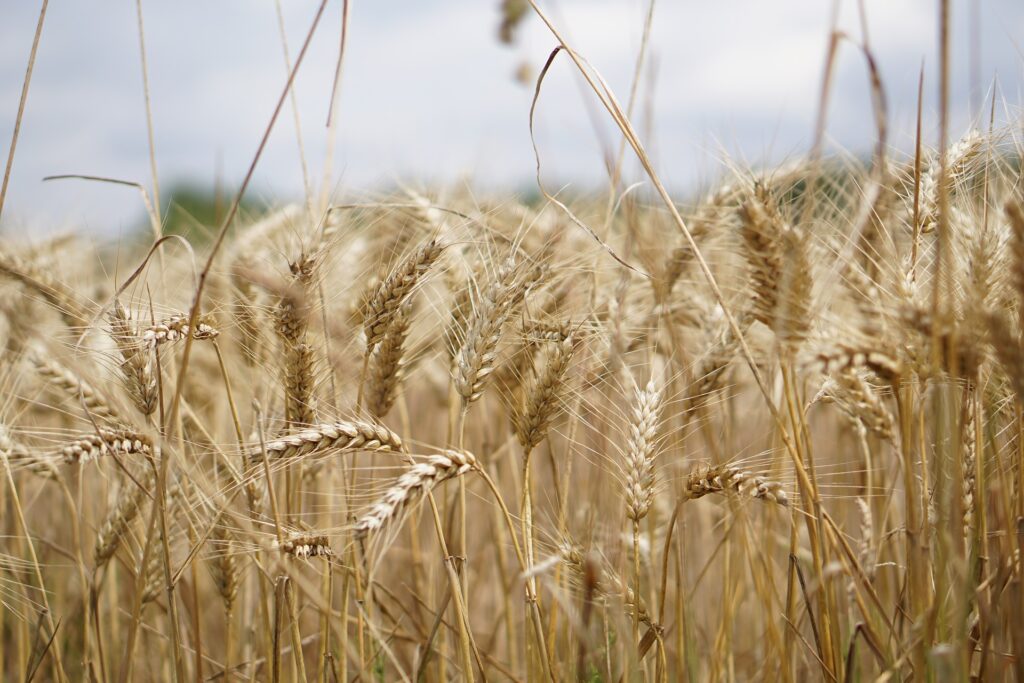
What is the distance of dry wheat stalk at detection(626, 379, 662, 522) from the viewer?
1096 millimetres

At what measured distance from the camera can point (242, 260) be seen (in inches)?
74.0

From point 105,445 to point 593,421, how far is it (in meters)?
0.91

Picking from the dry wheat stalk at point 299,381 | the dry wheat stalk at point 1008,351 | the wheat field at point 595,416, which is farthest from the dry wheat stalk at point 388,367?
the dry wheat stalk at point 1008,351

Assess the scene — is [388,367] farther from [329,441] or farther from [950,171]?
[950,171]

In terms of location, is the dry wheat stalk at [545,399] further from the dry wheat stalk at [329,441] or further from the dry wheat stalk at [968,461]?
the dry wheat stalk at [968,461]

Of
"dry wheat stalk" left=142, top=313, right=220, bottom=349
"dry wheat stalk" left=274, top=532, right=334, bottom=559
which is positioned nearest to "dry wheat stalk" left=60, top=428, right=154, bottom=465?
"dry wheat stalk" left=142, top=313, right=220, bottom=349

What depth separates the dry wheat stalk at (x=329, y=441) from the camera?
3.41 ft

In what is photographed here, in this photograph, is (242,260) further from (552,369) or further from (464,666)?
(464,666)

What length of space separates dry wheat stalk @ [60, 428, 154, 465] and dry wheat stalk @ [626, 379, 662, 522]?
31.2 inches

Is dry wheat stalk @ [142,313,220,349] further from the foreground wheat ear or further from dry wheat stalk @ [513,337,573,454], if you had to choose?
dry wheat stalk @ [513,337,573,454]

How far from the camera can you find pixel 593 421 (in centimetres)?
149

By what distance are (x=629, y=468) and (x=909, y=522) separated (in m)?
0.40

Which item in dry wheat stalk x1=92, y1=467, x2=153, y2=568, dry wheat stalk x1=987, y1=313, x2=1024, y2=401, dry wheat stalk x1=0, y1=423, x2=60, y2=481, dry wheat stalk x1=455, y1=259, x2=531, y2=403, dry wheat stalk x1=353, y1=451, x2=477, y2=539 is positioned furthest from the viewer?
dry wheat stalk x1=92, y1=467, x2=153, y2=568

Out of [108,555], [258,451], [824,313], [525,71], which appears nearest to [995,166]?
[824,313]
